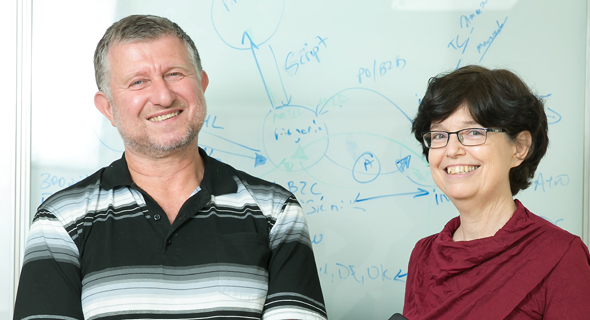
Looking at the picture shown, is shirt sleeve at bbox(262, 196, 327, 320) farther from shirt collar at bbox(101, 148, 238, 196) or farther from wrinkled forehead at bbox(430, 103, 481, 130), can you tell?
wrinkled forehead at bbox(430, 103, 481, 130)

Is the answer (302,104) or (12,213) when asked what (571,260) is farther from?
(12,213)

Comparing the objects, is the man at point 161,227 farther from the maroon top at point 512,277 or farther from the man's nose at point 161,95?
the maroon top at point 512,277

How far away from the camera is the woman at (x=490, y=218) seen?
48.3 inches

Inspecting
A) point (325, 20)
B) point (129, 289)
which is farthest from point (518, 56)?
point (129, 289)

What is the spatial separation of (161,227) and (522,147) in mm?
962

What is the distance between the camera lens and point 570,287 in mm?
1176

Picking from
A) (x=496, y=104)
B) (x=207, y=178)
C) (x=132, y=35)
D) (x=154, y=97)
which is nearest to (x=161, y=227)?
(x=207, y=178)

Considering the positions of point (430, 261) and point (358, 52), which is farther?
point (358, 52)

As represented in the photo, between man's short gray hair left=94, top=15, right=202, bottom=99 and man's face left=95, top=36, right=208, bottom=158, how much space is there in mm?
17

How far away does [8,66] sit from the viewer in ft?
7.01

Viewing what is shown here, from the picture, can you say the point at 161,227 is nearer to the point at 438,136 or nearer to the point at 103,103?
the point at 103,103

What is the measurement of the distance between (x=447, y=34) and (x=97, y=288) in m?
1.71

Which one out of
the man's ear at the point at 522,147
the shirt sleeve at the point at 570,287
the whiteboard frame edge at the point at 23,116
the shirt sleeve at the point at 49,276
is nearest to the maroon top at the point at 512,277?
the shirt sleeve at the point at 570,287

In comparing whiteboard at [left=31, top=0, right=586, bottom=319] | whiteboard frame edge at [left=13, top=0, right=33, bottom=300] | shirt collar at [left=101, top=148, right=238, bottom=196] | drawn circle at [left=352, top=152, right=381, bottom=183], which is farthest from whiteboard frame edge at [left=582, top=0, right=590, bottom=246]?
whiteboard frame edge at [left=13, top=0, right=33, bottom=300]
